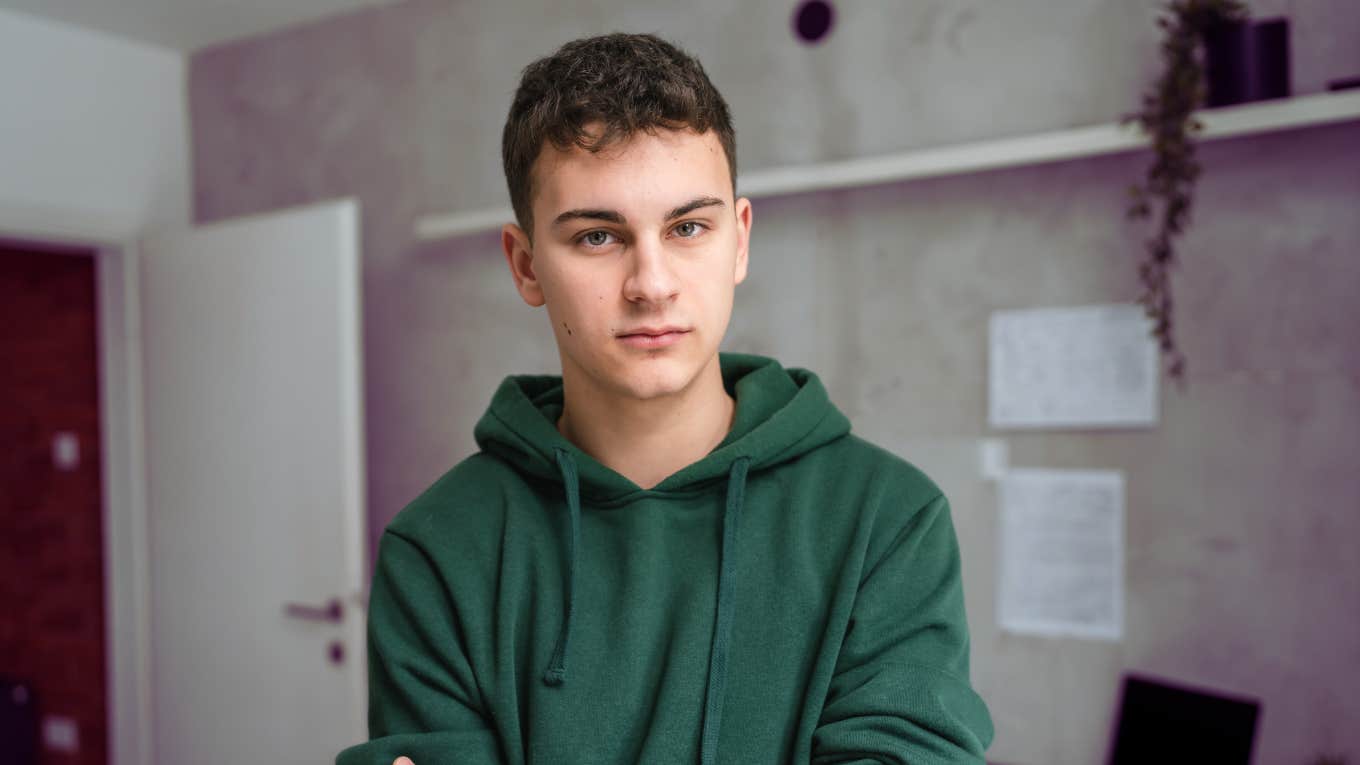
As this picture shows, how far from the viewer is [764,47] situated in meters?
2.32

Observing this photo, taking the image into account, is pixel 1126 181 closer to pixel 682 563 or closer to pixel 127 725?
pixel 682 563

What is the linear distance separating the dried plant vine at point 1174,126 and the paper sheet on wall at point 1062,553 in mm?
307

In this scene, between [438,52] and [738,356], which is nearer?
[738,356]

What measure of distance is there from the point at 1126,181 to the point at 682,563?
1.46 meters

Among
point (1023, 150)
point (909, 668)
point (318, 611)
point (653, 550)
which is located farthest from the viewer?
point (318, 611)

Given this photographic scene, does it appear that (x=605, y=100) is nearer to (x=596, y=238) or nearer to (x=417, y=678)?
(x=596, y=238)

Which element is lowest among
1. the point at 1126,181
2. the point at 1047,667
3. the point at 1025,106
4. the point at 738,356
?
the point at 1047,667

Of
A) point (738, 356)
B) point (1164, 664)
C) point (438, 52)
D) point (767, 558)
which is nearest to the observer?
point (767, 558)

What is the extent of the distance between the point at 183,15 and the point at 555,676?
2.82 m

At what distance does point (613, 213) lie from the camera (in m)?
0.87

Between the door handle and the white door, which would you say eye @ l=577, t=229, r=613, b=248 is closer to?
the white door

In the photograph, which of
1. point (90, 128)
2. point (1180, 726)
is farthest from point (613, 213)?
point (90, 128)

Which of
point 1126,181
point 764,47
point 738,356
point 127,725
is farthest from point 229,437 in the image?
point 1126,181

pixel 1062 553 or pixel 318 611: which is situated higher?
pixel 1062 553
